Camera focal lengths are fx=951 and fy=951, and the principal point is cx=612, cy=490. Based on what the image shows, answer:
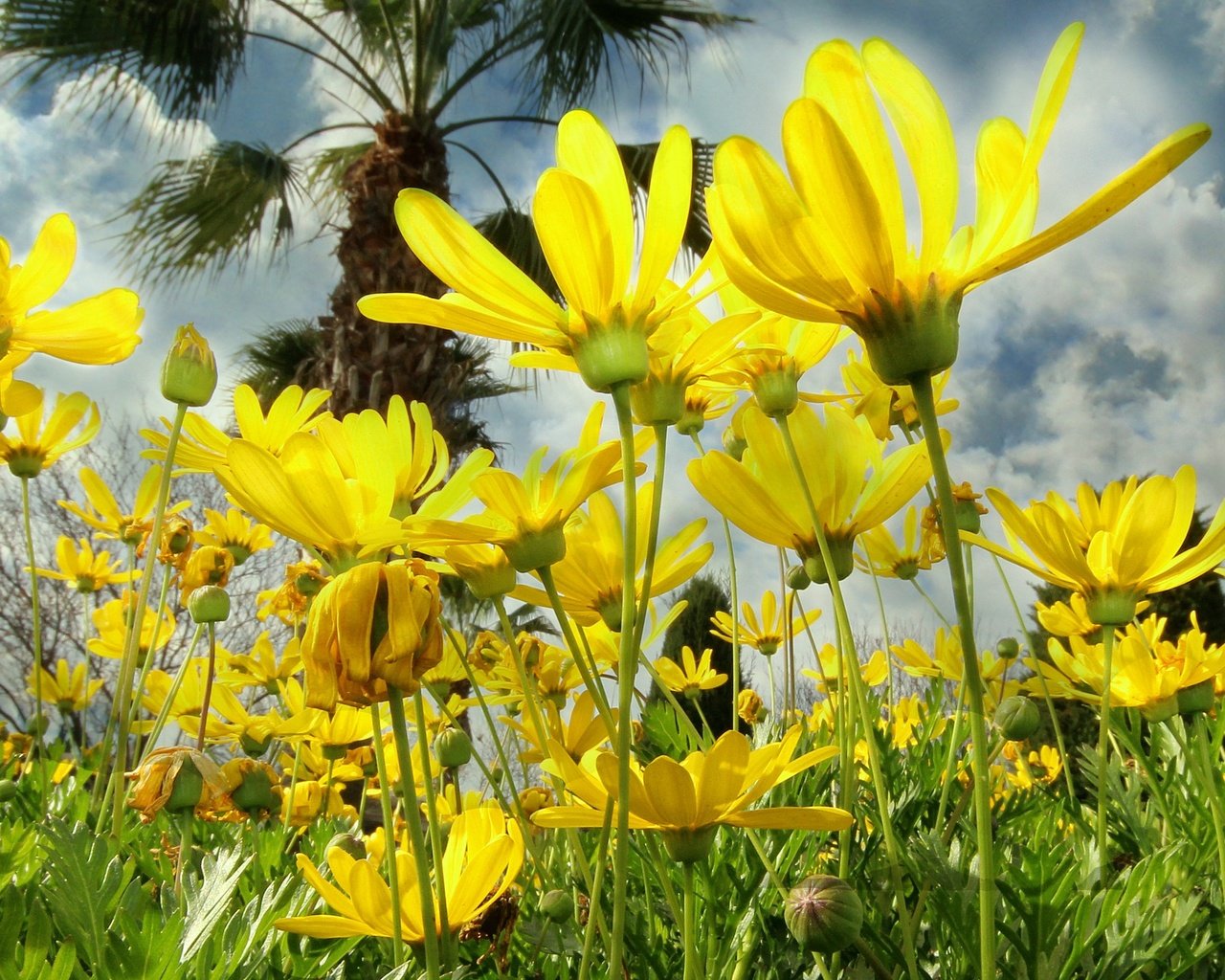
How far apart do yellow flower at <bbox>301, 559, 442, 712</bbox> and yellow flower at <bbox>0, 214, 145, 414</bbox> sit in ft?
1.48

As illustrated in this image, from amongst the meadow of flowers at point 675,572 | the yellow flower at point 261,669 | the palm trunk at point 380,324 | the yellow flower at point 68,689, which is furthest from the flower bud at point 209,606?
the palm trunk at point 380,324

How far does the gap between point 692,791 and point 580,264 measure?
9.8 inches

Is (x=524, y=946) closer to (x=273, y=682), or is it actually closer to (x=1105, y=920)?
(x=1105, y=920)

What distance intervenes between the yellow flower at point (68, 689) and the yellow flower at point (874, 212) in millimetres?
2216

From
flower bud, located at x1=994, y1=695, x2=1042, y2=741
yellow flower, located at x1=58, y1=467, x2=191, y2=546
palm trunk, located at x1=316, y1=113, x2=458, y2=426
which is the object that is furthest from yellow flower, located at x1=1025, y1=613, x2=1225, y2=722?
palm trunk, located at x1=316, y1=113, x2=458, y2=426

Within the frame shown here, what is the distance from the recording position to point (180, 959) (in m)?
0.40

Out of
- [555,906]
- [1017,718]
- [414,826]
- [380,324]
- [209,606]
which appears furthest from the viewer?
[380,324]

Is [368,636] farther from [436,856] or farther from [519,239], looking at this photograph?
[519,239]

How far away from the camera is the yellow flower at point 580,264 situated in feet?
1.38

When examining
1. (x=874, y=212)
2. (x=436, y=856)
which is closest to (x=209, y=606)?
(x=436, y=856)

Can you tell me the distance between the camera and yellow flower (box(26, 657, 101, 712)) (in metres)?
2.19

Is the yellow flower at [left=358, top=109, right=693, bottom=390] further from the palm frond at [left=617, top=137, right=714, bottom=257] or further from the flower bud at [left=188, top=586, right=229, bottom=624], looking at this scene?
the palm frond at [left=617, top=137, right=714, bottom=257]

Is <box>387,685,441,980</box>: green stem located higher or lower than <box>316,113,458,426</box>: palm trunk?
lower

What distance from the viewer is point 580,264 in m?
0.43
